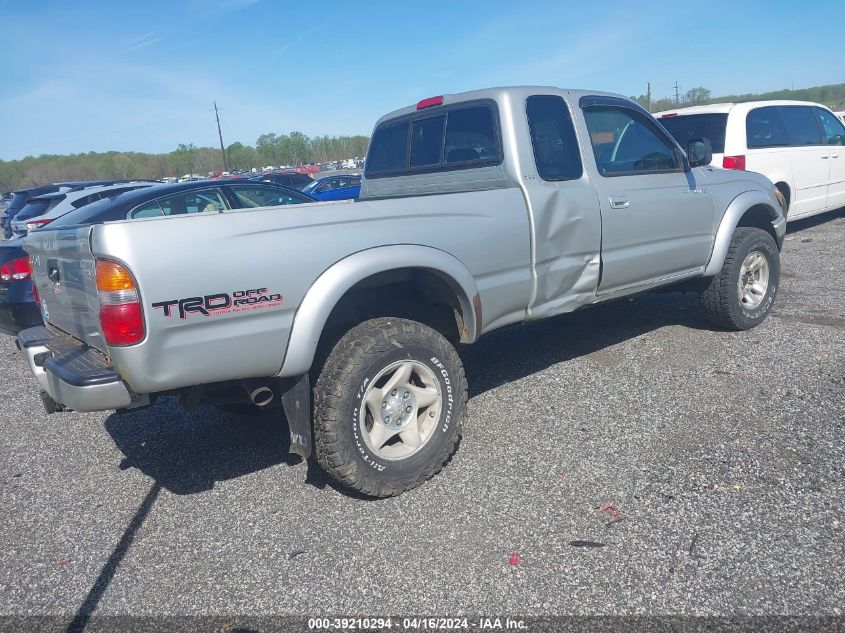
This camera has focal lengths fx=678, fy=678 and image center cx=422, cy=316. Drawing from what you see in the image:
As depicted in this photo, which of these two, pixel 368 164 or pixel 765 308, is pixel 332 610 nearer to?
pixel 368 164

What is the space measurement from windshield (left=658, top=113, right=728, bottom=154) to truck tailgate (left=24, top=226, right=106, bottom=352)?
7.39 metres

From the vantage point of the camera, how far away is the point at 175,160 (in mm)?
95188

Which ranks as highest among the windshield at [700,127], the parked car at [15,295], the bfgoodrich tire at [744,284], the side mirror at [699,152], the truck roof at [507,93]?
the truck roof at [507,93]

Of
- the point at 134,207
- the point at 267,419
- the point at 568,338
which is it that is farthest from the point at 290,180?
the point at 267,419

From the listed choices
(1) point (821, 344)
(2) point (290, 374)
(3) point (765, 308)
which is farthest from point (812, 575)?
(3) point (765, 308)

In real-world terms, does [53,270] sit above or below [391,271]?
above

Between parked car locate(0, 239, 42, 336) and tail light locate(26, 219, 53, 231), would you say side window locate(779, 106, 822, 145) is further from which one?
tail light locate(26, 219, 53, 231)

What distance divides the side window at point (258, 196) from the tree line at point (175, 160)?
80400mm

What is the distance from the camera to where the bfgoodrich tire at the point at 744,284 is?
17.4ft

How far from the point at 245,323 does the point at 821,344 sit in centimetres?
438

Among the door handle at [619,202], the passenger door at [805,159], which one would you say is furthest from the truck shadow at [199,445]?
the passenger door at [805,159]

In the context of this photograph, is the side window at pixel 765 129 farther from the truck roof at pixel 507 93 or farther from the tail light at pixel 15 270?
the tail light at pixel 15 270

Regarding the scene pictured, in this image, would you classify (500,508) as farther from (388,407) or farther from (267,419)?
(267,419)

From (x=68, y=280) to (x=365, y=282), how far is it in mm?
1367
